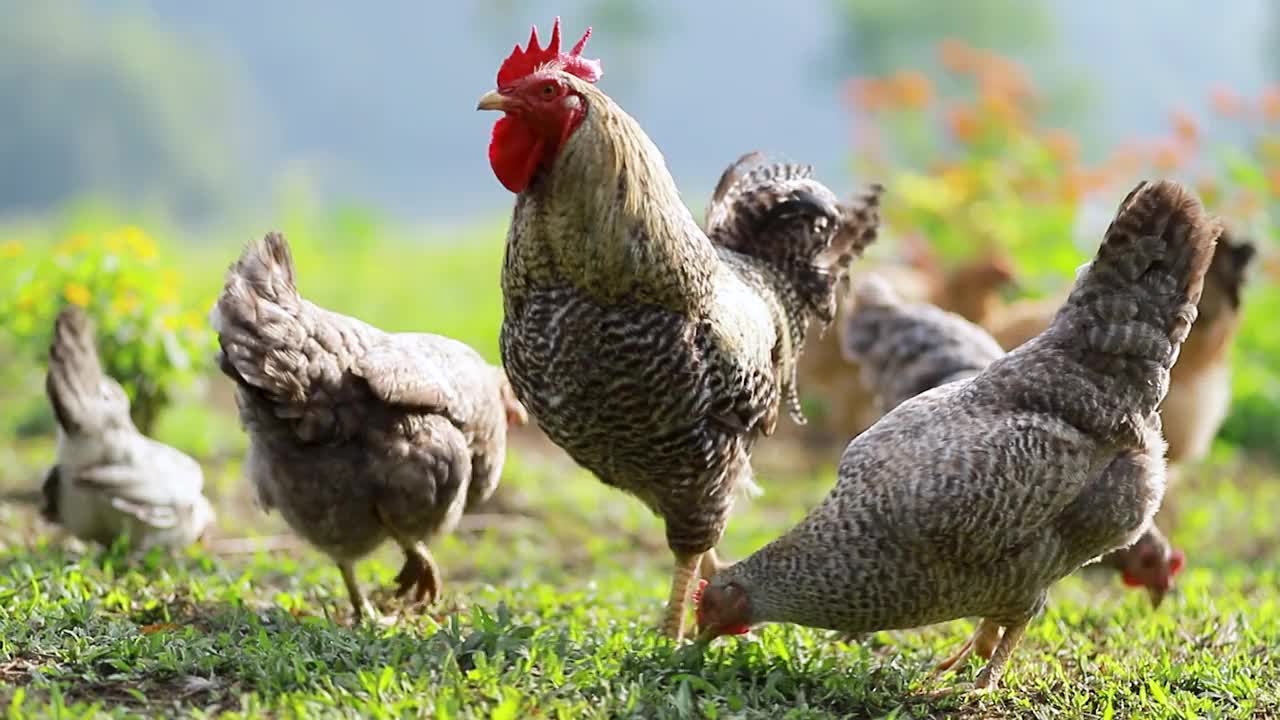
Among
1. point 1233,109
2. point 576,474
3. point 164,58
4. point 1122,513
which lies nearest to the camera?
point 1122,513

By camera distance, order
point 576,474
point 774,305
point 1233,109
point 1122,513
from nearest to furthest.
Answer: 1. point 1122,513
2. point 774,305
3. point 576,474
4. point 1233,109

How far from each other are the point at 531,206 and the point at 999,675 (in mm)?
2276

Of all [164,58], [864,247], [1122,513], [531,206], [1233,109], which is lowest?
[1122,513]

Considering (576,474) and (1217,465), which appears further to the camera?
(1217,465)

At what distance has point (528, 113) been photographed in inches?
157

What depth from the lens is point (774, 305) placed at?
193 inches

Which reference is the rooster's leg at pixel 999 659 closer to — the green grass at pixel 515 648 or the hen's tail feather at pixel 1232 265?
the green grass at pixel 515 648

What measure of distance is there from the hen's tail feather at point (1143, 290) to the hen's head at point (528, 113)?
1861 mm

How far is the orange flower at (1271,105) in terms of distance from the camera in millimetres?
10359

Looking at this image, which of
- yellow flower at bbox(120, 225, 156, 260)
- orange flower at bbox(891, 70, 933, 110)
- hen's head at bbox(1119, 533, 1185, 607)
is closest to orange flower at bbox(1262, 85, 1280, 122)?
orange flower at bbox(891, 70, 933, 110)

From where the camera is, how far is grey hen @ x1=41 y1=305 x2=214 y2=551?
5.26 meters

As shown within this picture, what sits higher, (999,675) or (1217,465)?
(1217,465)

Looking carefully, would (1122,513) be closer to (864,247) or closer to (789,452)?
(864,247)

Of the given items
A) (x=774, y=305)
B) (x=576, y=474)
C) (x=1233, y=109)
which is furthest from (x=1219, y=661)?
(x=1233, y=109)
